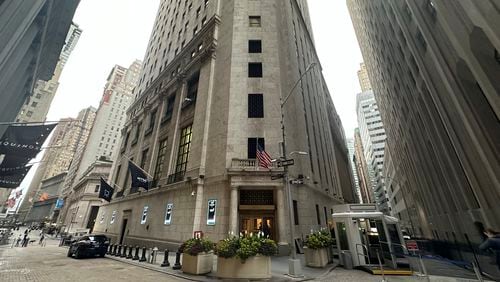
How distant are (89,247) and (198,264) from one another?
43.5 ft

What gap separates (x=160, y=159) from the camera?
96.5 ft

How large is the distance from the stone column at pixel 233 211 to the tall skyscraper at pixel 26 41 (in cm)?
1531

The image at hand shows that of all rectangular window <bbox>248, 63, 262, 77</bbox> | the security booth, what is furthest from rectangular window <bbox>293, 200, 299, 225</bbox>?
rectangular window <bbox>248, 63, 262, 77</bbox>

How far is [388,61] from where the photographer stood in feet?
103

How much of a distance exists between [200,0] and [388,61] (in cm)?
3097

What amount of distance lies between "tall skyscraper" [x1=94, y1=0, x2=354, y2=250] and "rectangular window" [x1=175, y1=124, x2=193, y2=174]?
0.45 feet

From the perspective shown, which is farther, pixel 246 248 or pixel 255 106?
pixel 255 106

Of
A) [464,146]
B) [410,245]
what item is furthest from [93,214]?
[464,146]

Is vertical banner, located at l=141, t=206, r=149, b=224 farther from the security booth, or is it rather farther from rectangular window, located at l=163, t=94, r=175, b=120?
the security booth

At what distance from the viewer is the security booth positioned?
12.0 metres

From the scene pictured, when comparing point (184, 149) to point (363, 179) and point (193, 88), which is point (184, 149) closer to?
point (193, 88)

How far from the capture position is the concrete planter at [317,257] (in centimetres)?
1244

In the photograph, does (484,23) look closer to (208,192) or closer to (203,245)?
(203,245)

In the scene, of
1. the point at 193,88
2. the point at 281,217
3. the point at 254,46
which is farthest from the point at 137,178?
the point at 254,46
